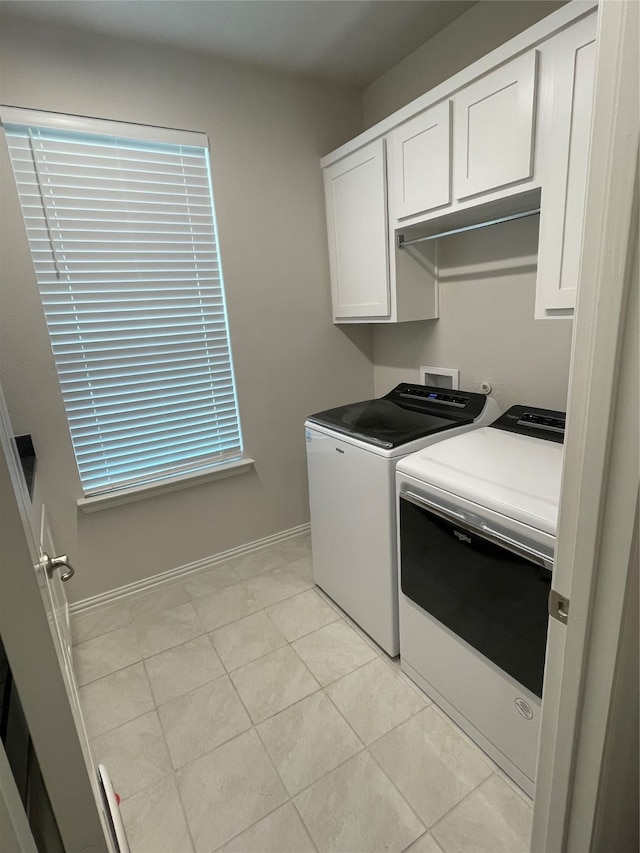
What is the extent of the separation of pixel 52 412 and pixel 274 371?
1110mm

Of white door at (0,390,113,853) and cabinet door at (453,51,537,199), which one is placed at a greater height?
cabinet door at (453,51,537,199)

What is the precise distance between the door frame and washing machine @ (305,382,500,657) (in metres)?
0.93

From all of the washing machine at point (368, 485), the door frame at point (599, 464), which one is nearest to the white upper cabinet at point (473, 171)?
the washing machine at point (368, 485)

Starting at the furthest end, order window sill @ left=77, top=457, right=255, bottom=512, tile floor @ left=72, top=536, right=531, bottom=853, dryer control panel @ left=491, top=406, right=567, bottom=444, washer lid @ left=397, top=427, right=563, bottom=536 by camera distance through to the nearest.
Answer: window sill @ left=77, top=457, right=255, bottom=512
dryer control panel @ left=491, top=406, right=567, bottom=444
tile floor @ left=72, top=536, right=531, bottom=853
washer lid @ left=397, top=427, right=563, bottom=536

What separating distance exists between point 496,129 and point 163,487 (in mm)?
2106

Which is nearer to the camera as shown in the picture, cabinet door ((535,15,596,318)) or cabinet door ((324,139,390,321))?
cabinet door ((535,15,596,318))

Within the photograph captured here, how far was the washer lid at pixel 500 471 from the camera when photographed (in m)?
1.18

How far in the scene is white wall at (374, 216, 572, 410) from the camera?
1.80m

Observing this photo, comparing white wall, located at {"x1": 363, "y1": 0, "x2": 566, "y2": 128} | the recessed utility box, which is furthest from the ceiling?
the recessed utility box

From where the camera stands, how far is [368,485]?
5.76 ft

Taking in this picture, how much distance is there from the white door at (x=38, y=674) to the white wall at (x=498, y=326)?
5.92ft

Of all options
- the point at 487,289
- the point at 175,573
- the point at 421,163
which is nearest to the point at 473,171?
the point at 421,163

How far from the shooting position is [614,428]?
599 millimetres

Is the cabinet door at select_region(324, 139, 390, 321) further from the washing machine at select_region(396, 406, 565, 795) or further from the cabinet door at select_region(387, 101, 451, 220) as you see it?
the washing machine at select_region(396, 406, 565, 795)
